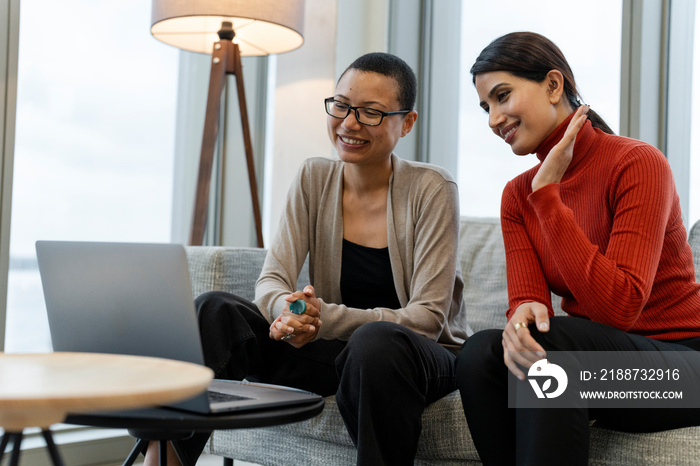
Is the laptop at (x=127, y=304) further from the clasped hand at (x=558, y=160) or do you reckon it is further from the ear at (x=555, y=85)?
the ear at (x=555, y=85)

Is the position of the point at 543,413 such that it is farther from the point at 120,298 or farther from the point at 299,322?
the point at 120,298

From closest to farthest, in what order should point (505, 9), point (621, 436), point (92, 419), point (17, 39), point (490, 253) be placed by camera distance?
1. point (92, 419)
2. point (621, 436)
3. point (490, 253)
4. point (17, 39)
5. point (505, 9)

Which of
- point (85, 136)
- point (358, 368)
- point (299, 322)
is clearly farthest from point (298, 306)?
point (85, 136)

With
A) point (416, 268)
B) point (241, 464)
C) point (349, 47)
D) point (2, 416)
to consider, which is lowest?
point (241, 464)

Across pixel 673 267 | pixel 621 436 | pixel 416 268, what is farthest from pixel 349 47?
pixel 621 436

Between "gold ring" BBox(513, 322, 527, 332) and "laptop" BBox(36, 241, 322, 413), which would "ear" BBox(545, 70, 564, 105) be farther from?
"laptop" BBox(36, 241, 322, 413)

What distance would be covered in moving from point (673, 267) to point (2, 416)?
45.2 inches

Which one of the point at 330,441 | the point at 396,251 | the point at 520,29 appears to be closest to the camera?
the point at 330,441

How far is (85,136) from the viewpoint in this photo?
2.47 m

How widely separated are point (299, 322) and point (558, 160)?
60 cm

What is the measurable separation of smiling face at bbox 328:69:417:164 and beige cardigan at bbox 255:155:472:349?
102 mm

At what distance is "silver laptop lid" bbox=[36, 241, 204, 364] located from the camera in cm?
98

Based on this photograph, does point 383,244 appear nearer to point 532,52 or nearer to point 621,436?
point 532,52

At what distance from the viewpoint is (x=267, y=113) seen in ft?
10.3
